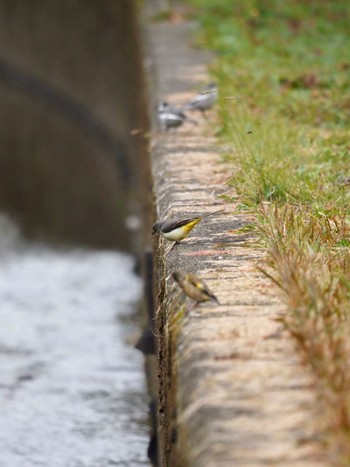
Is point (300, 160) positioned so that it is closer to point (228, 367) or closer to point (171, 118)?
point (171, 118)

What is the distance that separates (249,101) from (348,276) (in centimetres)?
460

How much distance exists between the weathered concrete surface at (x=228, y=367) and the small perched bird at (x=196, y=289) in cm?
3

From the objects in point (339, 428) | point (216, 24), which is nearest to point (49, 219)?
point (216, 24)

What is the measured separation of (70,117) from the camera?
1798 centimetres

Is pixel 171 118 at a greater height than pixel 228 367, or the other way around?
pixel 228 367

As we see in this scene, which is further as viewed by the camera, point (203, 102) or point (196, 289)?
point (203, 102)

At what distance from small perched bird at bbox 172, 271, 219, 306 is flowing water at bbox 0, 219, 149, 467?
2.72 meters

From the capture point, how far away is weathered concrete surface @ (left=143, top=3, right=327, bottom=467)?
→ 252cm

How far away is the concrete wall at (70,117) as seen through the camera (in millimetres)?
12547

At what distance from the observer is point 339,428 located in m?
2.45

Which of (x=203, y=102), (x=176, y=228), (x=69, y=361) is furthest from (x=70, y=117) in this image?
(x=176, y=228)

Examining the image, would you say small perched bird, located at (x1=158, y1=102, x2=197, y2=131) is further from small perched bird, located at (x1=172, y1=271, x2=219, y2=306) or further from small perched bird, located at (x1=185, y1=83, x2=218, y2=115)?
small perched bird, located at (x1=172, y1=271, x2=219, y2=306)

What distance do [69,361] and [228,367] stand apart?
508cm

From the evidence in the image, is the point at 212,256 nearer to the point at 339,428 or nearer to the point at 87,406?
the point at 339,428
